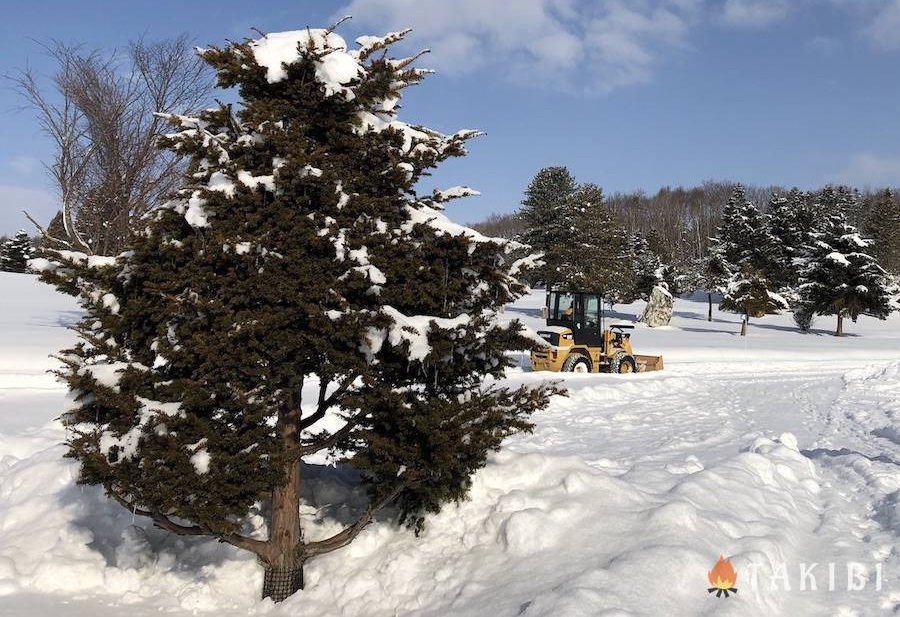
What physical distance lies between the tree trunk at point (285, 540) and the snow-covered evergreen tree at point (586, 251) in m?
32.7

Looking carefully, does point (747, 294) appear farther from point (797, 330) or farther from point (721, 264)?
point (721, 264)

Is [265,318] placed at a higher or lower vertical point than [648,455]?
higher

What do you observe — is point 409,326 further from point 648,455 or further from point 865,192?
point 865,192

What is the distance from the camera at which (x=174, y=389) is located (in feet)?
14.5

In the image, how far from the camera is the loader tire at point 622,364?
18500 mm

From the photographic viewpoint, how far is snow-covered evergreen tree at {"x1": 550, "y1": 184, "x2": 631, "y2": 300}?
3719 centimetres

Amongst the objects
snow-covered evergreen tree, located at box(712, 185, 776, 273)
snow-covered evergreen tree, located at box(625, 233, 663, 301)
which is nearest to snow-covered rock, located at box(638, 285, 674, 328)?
snow-covered evergreen tree, located at box(625, 233, 663, 301)

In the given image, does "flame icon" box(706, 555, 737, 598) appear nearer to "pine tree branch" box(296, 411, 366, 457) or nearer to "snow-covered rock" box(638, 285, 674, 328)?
"pine tree branch" box(296, 411, 366, 457)

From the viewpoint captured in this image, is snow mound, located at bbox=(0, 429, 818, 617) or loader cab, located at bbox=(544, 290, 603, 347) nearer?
snow mound, located at bbox=(0, 429, 818, 617)

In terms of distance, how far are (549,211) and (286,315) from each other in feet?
121

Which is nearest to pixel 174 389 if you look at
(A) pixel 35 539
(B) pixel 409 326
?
(B) pixel 409 326

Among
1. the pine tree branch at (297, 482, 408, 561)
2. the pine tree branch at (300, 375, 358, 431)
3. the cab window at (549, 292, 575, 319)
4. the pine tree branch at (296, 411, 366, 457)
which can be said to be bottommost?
the pine tree branch at (297, 482, 408, 561)

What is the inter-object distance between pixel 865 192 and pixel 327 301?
142945 mm

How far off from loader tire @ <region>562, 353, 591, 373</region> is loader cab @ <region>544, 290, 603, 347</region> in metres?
0.47
